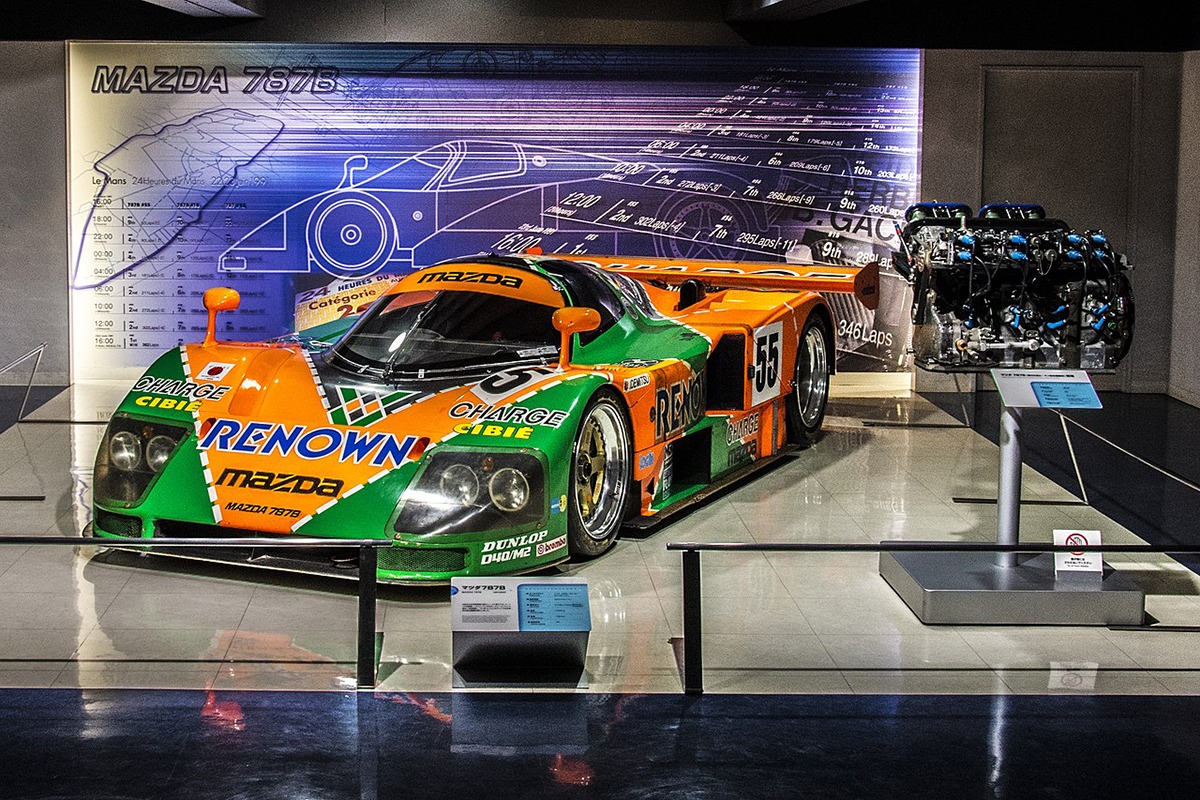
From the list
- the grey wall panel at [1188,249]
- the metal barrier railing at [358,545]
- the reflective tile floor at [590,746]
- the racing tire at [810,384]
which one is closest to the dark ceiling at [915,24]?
the grey wall panel at [1188,249]

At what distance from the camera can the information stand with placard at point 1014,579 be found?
227 inches

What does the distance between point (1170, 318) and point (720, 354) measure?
18.8 ft

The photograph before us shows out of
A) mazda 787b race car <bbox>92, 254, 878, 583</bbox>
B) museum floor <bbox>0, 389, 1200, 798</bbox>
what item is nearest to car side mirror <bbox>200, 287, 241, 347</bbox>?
mazda 787b race car <bbox>92, 254, 878, 583</bbox>

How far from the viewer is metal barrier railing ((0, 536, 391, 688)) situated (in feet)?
15.4

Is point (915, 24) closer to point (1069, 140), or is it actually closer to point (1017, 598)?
point (1069, 140)

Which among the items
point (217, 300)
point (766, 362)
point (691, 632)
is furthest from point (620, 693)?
point (766, 362)

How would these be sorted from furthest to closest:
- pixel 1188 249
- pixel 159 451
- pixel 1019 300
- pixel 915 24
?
pixel 915 24 → pixel 1188 249 → pixel 1019 300 → pixel 159 451

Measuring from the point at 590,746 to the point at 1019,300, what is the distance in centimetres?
322

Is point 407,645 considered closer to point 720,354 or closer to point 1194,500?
point 720,354

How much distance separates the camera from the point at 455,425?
20.4 feet

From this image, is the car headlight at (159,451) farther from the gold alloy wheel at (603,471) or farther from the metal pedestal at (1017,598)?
the metal pedestal at (1017,598)

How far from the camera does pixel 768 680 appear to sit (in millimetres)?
5008

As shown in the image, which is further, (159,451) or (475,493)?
(159,451)

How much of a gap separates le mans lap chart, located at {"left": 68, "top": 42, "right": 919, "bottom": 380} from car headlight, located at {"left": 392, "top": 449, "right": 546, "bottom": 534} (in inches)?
242
